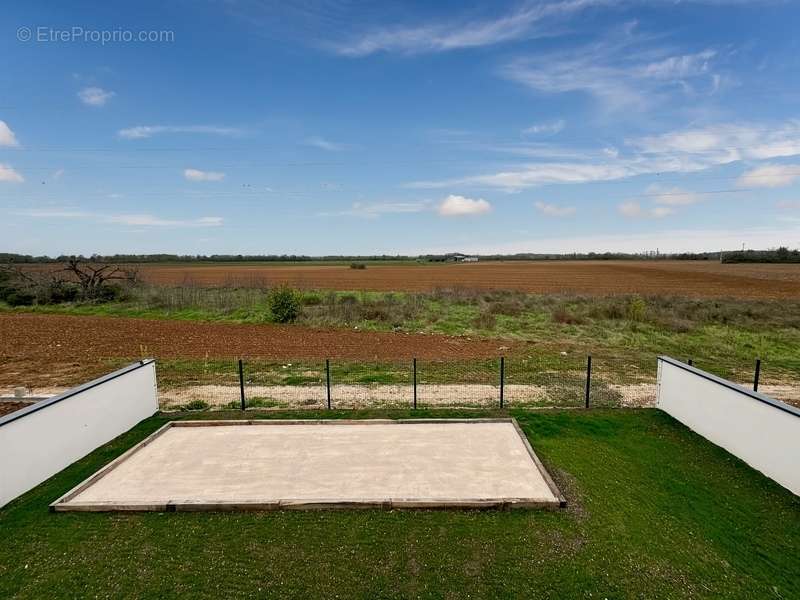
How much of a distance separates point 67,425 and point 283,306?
17.0 metres

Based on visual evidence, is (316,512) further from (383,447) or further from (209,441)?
(209,441)

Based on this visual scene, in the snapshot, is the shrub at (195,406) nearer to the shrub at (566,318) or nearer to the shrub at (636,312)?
the shrub at (566,318)

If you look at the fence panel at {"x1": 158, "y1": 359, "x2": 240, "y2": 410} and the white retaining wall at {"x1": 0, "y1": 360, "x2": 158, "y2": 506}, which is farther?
the fence panel at {"x1": 158, "y1": 359, "x2": 240, "y2": 410}

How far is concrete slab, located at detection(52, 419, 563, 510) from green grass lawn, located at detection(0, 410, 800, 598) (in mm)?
285

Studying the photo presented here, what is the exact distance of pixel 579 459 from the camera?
769 centimetres

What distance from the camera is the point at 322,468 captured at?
7312 millimetres

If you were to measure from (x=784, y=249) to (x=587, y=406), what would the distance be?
407 ft

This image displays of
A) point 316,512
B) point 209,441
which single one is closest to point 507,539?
point 316,512

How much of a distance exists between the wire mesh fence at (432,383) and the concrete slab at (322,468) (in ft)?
5.04

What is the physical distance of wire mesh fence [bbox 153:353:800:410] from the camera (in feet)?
35.9

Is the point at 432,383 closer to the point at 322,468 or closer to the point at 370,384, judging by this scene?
the point at 370,384

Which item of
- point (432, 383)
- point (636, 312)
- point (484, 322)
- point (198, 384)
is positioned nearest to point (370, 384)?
point (432, 383)

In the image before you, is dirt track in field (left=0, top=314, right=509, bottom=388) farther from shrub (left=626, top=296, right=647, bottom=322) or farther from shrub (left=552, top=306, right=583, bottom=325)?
shrub (left=626, top=296, right=647, bottom=322)

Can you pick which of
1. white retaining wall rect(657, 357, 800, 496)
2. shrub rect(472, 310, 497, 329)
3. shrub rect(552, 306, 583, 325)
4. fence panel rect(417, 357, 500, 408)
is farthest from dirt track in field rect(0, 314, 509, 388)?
white retaining wall rect(657, 357, 800, 496)
